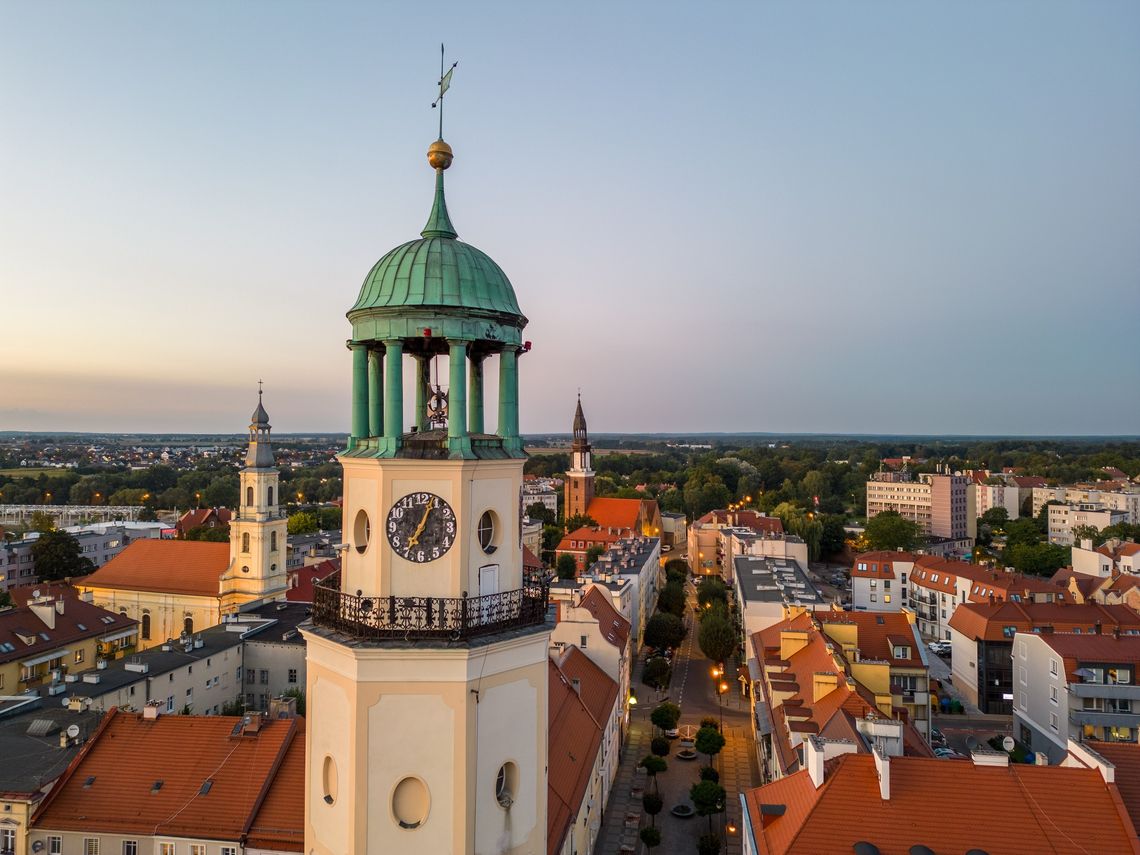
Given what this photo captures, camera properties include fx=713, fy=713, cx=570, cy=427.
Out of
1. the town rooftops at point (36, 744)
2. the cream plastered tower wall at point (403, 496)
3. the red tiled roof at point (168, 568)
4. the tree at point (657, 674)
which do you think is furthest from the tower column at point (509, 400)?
the red tiled roof at point (168, 568)

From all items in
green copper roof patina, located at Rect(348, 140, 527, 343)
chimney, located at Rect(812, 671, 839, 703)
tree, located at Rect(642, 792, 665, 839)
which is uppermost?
green copper roof patina, located at Rect(348, 140, 527, 343)

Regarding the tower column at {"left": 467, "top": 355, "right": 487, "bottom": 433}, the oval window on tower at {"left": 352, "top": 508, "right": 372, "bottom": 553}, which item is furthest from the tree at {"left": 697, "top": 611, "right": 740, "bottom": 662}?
the oval window on tower at {"left": 352, "top": 508, "right": 372, "bottom": 553}

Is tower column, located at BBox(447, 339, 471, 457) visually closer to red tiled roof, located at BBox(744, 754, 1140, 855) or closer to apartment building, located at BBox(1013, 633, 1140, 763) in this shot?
red tiled roof, located at BBox(744, 754, 1140, 855)

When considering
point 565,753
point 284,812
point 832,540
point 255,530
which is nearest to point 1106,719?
point 565,753

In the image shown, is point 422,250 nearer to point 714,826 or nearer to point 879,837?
point 879,837

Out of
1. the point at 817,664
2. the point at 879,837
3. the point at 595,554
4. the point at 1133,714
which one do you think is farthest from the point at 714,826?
the point at 595,554
